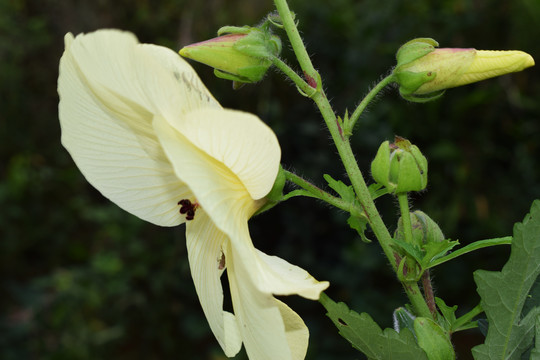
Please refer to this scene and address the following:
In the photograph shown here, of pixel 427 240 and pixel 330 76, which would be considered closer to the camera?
pixel 427 240

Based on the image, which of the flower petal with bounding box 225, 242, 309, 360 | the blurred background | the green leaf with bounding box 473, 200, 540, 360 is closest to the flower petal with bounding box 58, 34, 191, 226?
the flower petal with bounding box 225, 242, 309, 360

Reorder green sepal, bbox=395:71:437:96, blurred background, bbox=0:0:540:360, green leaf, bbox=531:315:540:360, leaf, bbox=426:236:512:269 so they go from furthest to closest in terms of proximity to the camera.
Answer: blurred background, bbox=0:0:540:360 → green sepal, bbox=395:71:437:96 → leaf, bbox=426:236:512:269 → green leaf, bbox=531:315:540:360

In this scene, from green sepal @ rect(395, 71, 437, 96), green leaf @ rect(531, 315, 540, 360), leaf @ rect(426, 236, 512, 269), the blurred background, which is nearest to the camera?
green leaf @ rect(531, 315, 540, 360)

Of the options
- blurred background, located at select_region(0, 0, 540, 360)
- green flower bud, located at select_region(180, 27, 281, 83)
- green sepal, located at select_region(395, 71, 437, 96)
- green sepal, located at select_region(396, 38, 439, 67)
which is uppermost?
green flower bud, located at select_region(180, 27, 281, 83)

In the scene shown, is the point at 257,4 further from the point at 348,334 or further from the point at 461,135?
the point at 348,334

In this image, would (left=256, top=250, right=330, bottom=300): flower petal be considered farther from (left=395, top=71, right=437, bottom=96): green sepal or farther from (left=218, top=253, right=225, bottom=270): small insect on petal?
(left=395, top=71, right=437, bottom=96): green sepal

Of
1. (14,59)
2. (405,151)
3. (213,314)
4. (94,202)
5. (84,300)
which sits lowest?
(84,300)

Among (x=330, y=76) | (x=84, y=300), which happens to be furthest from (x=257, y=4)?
(x=84, y=300)

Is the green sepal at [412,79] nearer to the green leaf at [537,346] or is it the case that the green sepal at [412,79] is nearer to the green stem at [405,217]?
the green stem at [405,217]
